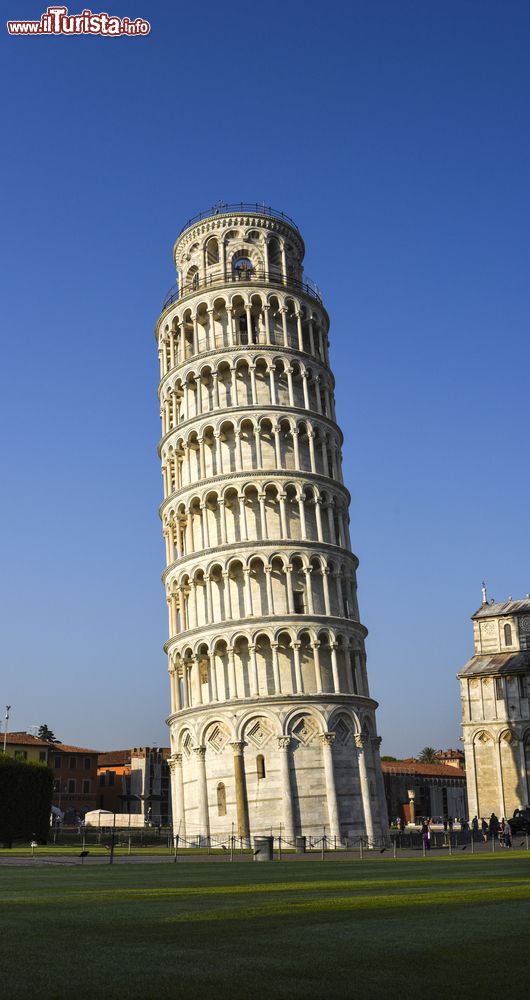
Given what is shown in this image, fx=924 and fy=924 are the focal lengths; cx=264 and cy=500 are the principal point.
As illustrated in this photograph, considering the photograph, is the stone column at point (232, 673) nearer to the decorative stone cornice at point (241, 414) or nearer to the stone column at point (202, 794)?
the stone column at point (202, 794)

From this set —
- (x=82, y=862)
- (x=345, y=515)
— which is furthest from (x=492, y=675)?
(x=82, y=862)

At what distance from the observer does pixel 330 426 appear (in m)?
61.3

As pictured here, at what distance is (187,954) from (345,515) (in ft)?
172

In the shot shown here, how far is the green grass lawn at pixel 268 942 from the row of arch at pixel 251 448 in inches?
1641

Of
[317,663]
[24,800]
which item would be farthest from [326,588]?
[24,800]

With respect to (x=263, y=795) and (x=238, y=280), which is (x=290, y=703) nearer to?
(x=263, y=795)

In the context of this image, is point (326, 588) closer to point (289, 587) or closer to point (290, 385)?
point (289, 587)

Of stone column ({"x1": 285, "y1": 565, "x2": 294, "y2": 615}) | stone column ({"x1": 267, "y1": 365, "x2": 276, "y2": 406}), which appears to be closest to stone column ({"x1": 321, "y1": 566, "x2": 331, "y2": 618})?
stone column ({"x1": 285, "y1": 565, "x2": 294, "y2": 615})

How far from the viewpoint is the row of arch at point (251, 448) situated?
5772cm

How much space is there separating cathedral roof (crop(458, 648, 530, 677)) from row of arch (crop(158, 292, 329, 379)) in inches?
1195

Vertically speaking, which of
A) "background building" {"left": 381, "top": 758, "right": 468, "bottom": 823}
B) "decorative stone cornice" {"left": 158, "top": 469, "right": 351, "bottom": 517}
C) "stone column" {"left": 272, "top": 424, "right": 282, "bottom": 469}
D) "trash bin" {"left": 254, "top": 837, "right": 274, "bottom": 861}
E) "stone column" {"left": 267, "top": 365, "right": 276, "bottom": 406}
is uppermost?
"stone column" {"left": 267, "top": 365, "right": 276, "bottom": 406}

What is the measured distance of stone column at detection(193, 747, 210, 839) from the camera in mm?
51938

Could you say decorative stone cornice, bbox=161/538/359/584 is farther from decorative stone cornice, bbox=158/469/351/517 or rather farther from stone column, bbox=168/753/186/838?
stone column, bbox=168/753/186/838

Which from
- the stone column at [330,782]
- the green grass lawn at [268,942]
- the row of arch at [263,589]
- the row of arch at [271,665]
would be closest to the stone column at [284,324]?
the row of arch at [263,589]
